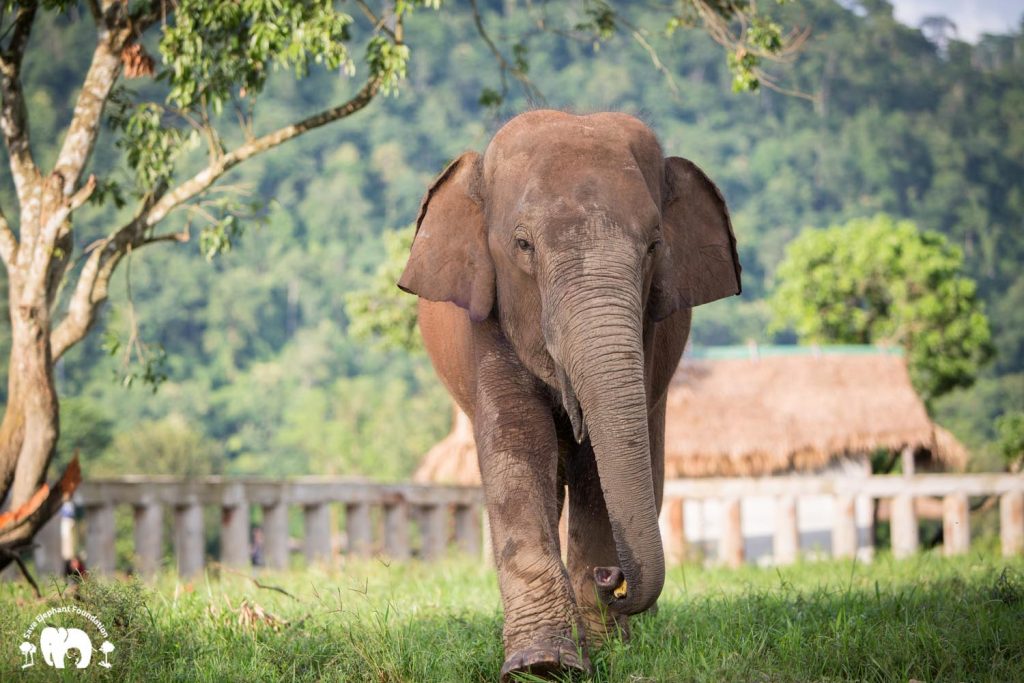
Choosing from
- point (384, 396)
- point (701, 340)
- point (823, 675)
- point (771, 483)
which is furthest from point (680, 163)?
point (701, 340)

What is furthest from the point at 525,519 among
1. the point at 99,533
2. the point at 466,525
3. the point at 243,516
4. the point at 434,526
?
the point at 466,525

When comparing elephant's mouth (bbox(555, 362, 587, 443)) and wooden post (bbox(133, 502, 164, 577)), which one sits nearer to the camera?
elephant's mouth (bbox(555, 362, 587, 443))

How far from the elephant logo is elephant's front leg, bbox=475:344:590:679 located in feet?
5.16

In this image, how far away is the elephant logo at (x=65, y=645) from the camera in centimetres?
559

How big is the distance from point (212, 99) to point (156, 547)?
4.00 m

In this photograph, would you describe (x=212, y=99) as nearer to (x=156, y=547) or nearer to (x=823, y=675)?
(x=156, y=547)

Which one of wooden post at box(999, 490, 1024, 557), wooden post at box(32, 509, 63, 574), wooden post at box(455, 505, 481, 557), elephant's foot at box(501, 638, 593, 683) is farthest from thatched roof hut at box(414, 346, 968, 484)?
elephant's foot at box(501, 638, 593, 683)

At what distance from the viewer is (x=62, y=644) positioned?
225 inches

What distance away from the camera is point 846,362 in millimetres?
25641

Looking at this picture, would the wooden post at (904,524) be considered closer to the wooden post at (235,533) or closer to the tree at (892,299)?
the wooden post at (235,533)

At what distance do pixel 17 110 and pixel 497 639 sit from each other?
5.01 metres

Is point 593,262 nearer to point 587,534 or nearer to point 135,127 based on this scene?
point 587,534

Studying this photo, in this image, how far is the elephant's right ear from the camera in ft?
20.0

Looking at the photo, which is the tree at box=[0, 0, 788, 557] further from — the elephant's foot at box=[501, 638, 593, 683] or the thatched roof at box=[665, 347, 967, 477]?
the thatched roof at box=[665, 347, 967, 477]
